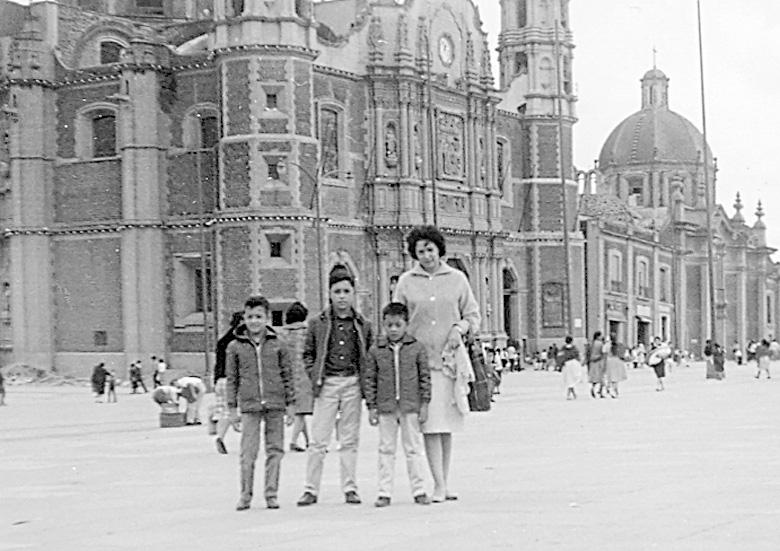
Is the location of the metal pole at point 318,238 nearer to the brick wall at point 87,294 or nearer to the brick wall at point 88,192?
the brick wall at point 88,192

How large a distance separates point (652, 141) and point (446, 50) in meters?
42.0

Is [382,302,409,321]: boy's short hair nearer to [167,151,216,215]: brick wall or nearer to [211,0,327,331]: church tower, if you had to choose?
[211,0,327,331]: church tower

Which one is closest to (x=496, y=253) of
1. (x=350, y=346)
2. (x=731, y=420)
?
(x=731, y=420)

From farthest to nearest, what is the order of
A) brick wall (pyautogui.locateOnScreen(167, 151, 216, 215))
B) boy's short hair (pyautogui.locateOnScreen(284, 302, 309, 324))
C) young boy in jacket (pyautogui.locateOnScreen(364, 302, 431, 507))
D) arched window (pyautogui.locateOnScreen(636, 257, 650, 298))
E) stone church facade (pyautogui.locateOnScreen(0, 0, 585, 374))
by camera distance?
1. arched window (pyautogui.locateOnScreen(636, 257, 650, 298))
2. brick wall (pyautogui.locateOnScreen(167, 151, 216, 215))
3. stone church facade (pyautogui.locateOnScreen(0, 0, 585, 374))
4. boy's short hair (pyautogui.locateOnScreen(284, 302, 309, 324))
5. young boy in jacket (pyautogui.locateOnScreen(364, 302, 431, 507))

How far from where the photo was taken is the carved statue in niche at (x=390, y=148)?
55531 mm

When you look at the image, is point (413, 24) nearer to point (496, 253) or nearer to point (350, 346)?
point (496, 253)

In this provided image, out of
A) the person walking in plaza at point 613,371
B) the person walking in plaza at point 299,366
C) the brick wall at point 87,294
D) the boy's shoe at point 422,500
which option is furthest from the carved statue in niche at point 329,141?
the boy's shoe at point 422,500

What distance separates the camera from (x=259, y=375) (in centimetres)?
1277

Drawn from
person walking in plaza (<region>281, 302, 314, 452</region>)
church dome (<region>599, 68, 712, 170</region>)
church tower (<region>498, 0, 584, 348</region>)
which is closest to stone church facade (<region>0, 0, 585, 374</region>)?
church tower (<region>498, 0, 584, 348</region>)

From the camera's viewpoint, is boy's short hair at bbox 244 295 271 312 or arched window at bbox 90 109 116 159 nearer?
boy's short hair at bbox 244 295 271 312

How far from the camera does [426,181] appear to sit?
56.7 metres

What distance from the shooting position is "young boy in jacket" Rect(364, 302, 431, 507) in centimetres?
1223

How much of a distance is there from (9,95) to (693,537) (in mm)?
46509

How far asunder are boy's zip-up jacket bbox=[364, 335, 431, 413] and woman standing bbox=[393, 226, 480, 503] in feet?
0.48
